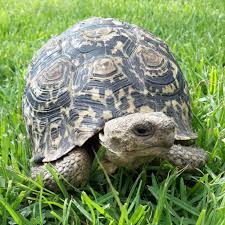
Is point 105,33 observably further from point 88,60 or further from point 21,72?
point 21,72

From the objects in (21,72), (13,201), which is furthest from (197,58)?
(13,201)

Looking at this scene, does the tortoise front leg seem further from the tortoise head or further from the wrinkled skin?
the tortoise head

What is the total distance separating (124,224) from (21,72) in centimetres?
189

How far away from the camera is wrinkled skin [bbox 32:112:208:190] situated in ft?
5.67

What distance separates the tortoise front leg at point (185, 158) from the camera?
2014 millimetres

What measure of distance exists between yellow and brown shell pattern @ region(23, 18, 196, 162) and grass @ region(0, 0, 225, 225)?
0.54ft

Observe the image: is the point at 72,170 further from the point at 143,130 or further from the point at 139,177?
the point at 143,130

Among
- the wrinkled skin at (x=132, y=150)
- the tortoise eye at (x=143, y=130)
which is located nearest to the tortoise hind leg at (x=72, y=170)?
the wrinkled skin at (x=132, y=150)

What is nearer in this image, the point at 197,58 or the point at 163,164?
the point at 163,164

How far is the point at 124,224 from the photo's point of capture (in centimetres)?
165

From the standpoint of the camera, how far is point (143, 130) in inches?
68.0

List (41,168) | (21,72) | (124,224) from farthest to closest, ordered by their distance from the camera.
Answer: (21,72) → (41,168) → (124,224)

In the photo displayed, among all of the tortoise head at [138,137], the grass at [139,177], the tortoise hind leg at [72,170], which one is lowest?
the grass at [139,177]

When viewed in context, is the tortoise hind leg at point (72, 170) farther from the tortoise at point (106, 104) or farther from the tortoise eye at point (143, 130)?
the tortoise eye at point (143, 130)
